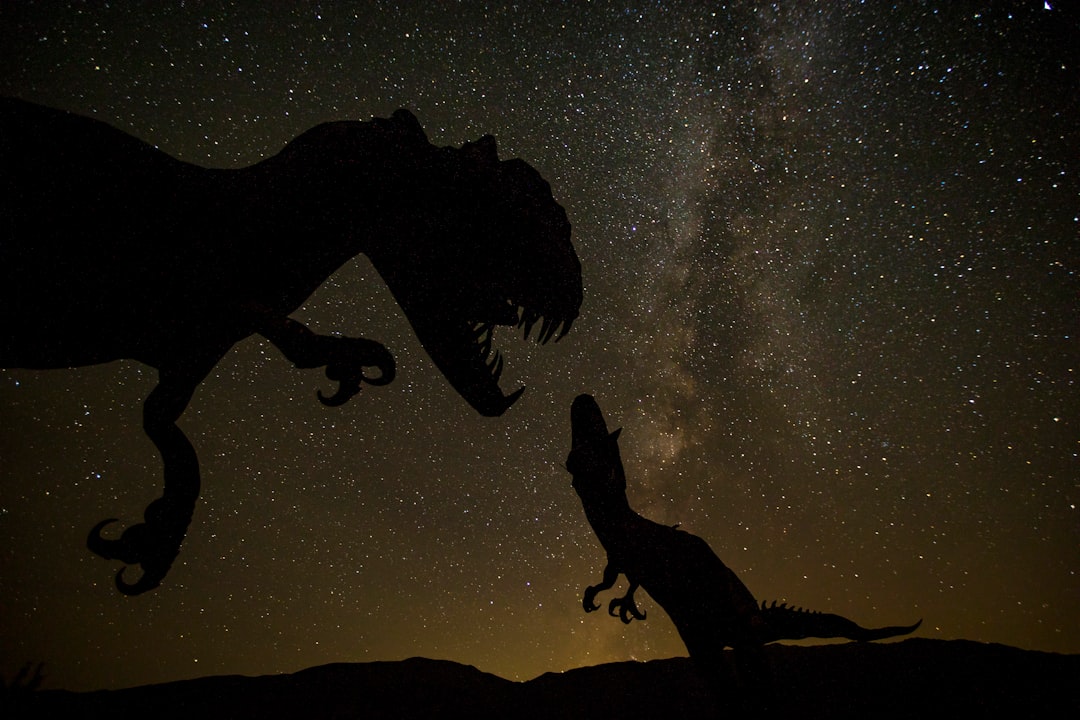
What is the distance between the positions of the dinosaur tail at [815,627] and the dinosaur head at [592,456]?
1.52 m

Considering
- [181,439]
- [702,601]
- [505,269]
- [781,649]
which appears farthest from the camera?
[781,649]

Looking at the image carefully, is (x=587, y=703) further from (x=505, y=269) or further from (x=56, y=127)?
(x=56, y=127)

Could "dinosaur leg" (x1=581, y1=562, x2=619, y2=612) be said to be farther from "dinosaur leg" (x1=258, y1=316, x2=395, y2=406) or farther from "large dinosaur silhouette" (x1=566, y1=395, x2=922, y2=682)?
"dinosaur leg" (x1=258, y1=316, x2=395, y2=406)

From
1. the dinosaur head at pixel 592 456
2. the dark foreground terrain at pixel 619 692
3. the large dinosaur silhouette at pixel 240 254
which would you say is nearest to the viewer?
the large dinosaur silhouette at pixel 240 254

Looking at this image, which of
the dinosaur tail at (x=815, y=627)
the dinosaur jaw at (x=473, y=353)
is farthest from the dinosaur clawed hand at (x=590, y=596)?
Result: the dinosaur jaw at (x=473, y=353)

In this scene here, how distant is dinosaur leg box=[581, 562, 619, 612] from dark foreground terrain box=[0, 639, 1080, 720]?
3.13 metres


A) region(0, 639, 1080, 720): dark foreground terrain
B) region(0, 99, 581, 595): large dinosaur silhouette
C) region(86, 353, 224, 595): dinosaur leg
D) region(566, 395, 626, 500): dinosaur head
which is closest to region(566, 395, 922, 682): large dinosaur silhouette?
region(566, 395, 626, 500): dinosaur head

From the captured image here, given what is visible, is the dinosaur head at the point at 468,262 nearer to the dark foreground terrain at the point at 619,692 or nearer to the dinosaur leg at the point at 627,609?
the dinosaur leg at the point at 627,609

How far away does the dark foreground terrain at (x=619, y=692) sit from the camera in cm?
546

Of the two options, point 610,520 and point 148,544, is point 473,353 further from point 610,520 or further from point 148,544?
point 610,520

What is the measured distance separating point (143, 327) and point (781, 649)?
9.36 metres

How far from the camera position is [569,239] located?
6.99 ft

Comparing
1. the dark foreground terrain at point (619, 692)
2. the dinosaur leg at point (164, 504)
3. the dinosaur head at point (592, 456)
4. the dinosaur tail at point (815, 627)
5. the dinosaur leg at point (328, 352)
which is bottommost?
the dark foreground terrain at point (619, 692)

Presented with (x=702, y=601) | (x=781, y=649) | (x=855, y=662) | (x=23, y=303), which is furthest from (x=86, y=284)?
(x=781, y=649)
